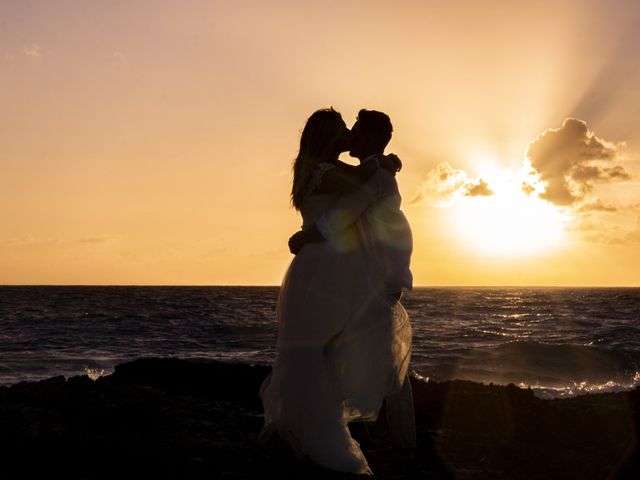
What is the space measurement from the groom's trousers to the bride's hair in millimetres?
1565

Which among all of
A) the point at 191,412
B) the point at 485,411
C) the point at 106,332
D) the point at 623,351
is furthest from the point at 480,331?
the point at 191,412

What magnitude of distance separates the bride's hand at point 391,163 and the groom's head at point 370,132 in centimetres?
8

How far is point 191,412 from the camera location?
226 inches

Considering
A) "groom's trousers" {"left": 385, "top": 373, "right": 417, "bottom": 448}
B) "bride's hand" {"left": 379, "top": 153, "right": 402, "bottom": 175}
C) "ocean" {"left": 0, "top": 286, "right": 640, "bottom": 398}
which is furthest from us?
"ocean" {"left": 0, "top": 286, "right": 640, "bottom": 398}

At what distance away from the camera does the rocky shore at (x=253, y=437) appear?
13.7 feet

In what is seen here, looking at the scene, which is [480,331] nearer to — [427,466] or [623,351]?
[623,351]

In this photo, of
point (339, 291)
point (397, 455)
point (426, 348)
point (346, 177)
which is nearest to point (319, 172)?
point (346, 177)

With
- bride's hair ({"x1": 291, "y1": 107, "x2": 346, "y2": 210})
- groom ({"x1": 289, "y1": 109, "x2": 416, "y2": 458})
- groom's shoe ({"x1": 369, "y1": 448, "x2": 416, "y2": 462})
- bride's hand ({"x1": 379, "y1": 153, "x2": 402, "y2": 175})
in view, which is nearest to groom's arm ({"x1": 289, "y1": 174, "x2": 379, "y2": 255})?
groom ({"x1": 289, "y1": 109, "x2": 416, "y2": 458})

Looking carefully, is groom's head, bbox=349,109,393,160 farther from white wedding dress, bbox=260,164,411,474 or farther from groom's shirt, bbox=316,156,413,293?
white wedding dress, bbox=260,164,411,474

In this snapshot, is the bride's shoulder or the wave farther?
the wave

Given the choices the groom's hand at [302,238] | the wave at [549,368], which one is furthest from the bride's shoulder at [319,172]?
the wave at [549,368]

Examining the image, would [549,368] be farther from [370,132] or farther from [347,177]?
[347,177]

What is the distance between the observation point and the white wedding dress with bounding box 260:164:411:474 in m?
4.14

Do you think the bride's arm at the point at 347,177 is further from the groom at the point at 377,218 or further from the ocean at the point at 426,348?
the ocean at the point at 426,348
